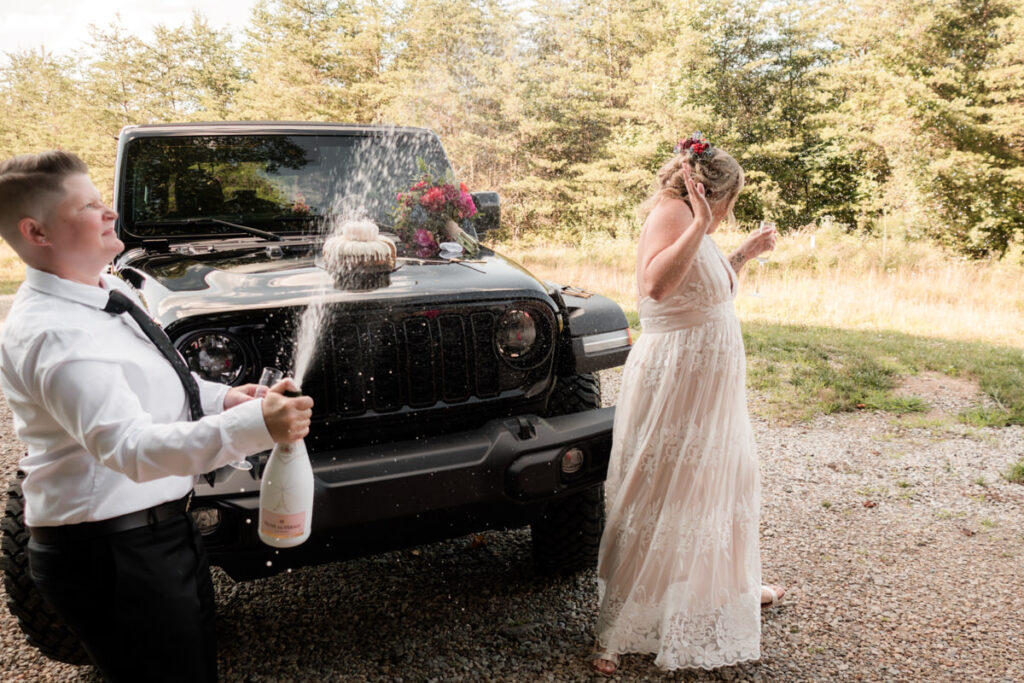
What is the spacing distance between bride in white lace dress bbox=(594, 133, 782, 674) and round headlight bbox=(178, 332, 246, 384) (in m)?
1.42

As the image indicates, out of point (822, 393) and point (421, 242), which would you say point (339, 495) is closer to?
point (421, 242)

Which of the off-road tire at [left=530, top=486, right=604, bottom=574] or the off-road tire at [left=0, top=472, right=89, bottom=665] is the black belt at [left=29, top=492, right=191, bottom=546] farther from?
the off-road tire at [left=530, top=486, right=604, bottom=574]

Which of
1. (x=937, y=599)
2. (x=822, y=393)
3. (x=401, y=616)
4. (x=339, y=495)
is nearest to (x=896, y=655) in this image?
(x=937, y=599)

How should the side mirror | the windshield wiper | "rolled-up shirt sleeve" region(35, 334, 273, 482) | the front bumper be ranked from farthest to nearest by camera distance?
the side mirror, the windshield wiper, the front bumper, "rolled-up shirt sleeve" region(35, 334, 273, 482)

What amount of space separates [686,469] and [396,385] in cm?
117

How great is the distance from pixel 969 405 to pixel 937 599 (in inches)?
147

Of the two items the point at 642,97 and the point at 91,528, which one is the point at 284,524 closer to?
the point at 91,528

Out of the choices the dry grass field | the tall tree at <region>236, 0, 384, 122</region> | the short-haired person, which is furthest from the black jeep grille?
the tall tree at <region>236, 0, 384, 122</region>

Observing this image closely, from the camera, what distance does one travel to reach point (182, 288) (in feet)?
7.84

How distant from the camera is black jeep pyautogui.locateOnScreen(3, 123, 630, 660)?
7.10 ft

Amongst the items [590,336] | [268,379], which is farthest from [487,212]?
[268,379]

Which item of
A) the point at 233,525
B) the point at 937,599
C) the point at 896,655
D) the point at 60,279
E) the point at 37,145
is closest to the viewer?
the point at 60,279

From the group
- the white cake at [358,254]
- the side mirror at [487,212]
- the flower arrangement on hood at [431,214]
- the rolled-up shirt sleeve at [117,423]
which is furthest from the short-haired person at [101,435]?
the side mirror at [487,212]

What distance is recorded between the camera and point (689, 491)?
265cm
